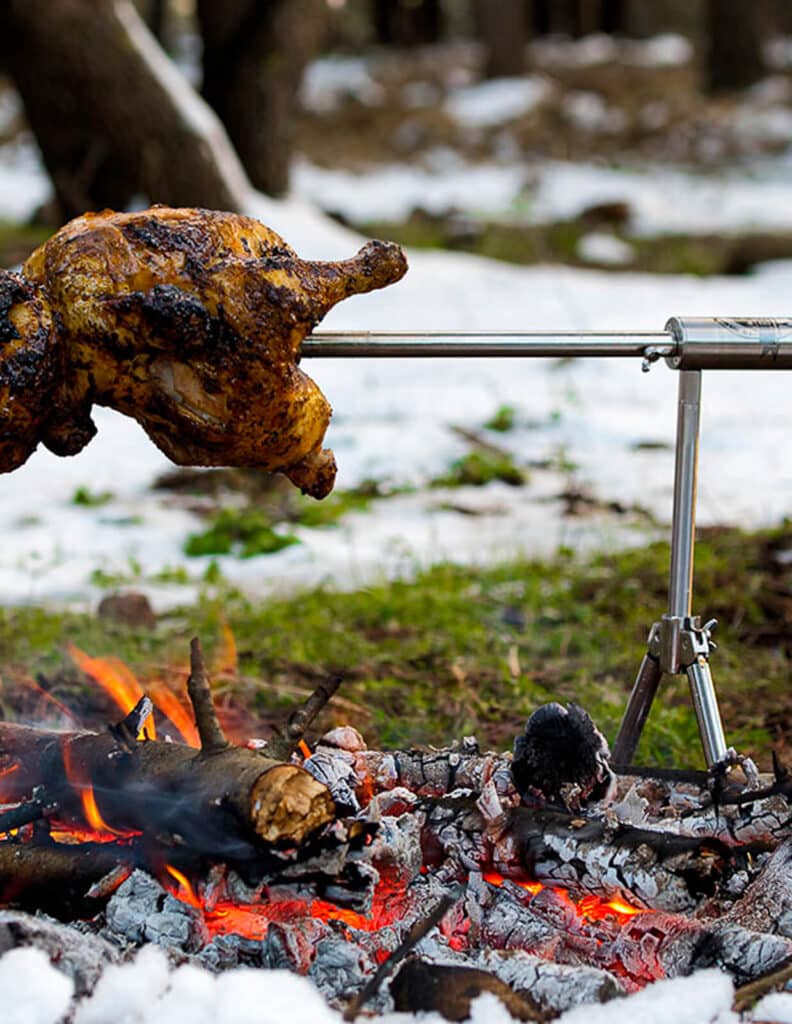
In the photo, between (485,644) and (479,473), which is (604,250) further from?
(485,644)

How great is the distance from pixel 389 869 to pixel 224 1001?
0.48 metres

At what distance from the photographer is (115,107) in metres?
8.47

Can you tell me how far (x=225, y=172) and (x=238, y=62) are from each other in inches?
88.6

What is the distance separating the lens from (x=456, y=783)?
2676 mm

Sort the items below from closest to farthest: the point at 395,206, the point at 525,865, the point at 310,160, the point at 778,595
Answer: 1. the point at 525,865
2. the point at 778,595
3. the point at 395,206
4. the point at 310,160

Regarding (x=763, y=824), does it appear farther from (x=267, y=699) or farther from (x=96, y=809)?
(x=267, y=699)

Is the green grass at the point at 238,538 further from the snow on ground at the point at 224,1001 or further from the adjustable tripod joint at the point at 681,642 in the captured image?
the snow on ground at the point at 224,1001

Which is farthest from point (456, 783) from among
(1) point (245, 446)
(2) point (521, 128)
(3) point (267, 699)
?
(2) point (521, 128)

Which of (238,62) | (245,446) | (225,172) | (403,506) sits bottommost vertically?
(403,506)

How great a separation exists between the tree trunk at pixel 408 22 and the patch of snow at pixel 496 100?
8182mm

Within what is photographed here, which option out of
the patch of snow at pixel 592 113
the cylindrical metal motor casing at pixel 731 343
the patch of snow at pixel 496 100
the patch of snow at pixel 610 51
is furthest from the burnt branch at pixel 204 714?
the patch of snow at pixel 610 51

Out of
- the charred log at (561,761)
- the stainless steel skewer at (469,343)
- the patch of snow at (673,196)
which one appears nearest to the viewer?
the stainless steel skewer at (469,343)

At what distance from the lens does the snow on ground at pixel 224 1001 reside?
193 cm

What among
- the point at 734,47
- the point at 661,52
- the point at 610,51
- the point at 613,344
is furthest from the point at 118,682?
the point at 661,52
